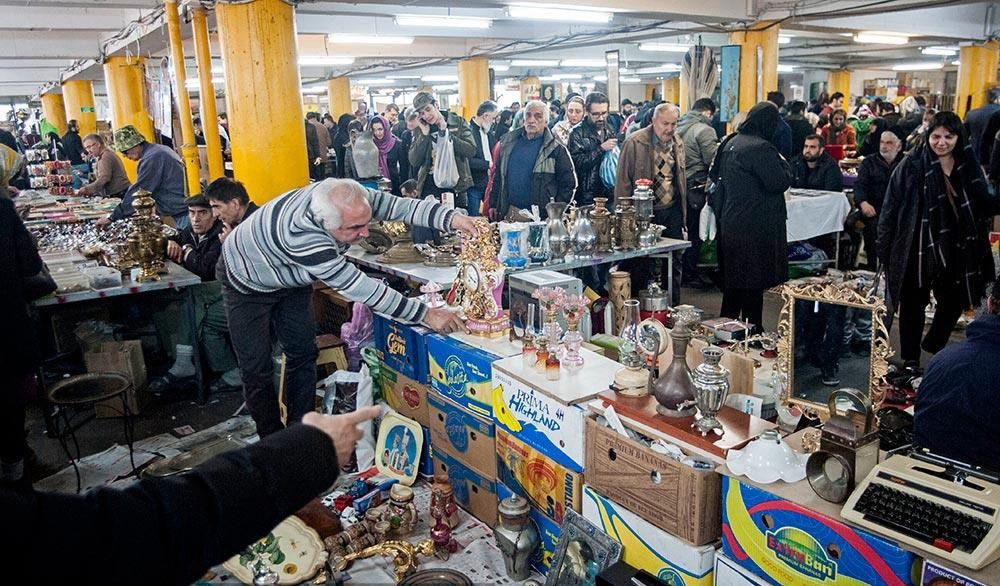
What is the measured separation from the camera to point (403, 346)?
3660 millimetres

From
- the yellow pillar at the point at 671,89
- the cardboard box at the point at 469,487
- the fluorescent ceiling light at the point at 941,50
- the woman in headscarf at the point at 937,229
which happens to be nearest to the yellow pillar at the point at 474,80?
the fluorescent ceiling light at the point at 941,50

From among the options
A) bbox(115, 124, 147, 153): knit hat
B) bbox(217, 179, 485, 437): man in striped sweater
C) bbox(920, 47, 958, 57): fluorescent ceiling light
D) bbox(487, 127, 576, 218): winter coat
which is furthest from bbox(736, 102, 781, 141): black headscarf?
bbox(920, 47, 958, 57): fluorescent ceiling light

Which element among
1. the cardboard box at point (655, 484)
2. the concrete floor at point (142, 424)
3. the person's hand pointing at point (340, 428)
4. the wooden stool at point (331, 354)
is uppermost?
the person's hand pointing at point (340, 428)

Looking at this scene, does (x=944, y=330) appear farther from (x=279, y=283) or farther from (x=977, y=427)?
(x=279, y=283)

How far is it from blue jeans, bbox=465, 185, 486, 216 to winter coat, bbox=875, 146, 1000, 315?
13.8 feet

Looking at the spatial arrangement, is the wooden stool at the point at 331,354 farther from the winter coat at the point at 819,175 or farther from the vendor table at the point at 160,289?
the winter coat at the point at 819,175

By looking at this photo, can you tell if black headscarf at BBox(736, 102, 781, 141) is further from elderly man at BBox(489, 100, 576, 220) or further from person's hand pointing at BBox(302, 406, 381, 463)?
person's hand pointing at BBox(302, 406, 381, 463)

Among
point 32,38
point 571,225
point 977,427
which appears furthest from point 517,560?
point 32,38

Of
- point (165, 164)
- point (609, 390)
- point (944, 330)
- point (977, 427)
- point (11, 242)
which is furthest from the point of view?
point (165, 164)

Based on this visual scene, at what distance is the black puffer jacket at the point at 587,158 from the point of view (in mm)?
6875

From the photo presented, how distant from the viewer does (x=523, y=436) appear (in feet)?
9.36

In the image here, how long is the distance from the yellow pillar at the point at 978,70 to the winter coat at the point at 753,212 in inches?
525

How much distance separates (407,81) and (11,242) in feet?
73.5

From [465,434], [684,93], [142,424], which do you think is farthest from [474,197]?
[684,93]
